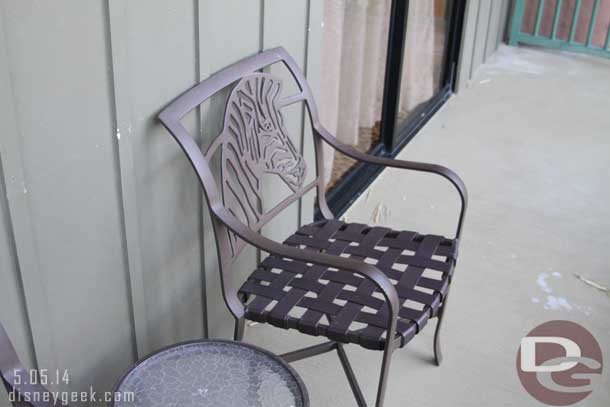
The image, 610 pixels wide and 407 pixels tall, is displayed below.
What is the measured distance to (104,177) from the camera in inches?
54.2

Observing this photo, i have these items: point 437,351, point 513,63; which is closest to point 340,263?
point 437,351

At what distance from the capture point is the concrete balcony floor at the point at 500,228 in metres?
1.99

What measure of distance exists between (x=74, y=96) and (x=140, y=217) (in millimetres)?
352

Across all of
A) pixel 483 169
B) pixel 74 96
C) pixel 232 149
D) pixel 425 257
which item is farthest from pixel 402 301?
pixel 483 169

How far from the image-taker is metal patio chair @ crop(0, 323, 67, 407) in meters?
1.06

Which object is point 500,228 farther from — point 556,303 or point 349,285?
point 349,285

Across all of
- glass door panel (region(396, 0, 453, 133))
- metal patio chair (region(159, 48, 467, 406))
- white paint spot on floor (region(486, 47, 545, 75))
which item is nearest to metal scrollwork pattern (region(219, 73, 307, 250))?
metal patio chair (region(159, 48, 467, 406))

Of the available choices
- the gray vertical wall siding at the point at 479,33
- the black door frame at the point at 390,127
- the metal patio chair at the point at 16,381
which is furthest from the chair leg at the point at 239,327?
the gray vertical wall siding at the point at 479,33

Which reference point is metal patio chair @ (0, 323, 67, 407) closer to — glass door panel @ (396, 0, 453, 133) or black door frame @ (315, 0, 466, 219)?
black door frame @ (315, 0, 466, 219)

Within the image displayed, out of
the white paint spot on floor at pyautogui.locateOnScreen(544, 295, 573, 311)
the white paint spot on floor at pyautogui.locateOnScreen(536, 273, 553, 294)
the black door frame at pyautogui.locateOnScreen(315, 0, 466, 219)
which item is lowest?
the white paint spot on floor at pyautogui.locateOnScreen(544, 295, 573, 311)

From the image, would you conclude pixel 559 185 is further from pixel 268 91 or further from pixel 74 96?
pixel 74 96

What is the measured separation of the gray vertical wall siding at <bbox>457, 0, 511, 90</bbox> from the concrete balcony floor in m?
0.17

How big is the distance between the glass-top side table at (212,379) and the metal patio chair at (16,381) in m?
0.17

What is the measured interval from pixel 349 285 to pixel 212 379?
505mm
